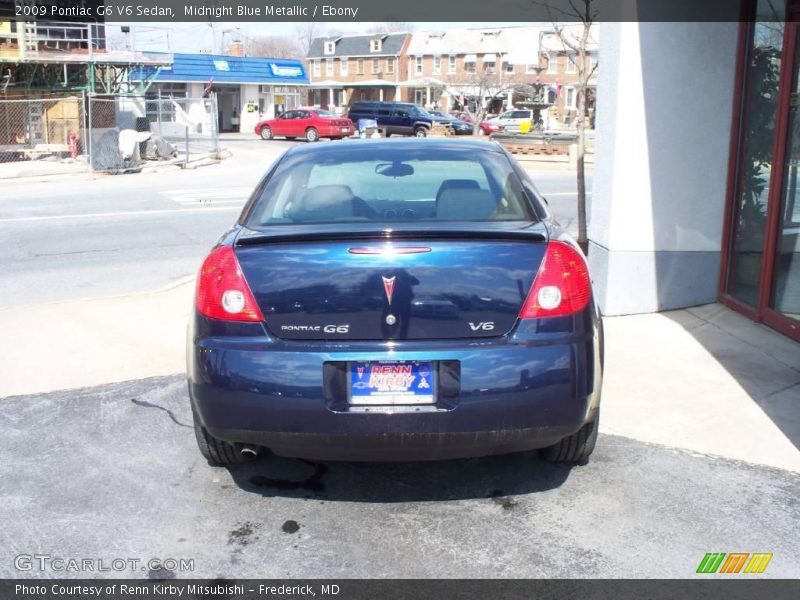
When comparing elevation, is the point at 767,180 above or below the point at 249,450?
above

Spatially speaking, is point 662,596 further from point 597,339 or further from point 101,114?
point 101,114

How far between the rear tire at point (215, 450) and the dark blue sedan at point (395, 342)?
0.33m

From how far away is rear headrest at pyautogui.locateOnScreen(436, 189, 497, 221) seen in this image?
13.2 feet

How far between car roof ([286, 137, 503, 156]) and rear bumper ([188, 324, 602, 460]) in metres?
1.61

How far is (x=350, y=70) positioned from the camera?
80.1m

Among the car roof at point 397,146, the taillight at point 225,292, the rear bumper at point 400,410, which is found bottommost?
the rear bumper at point 400,410

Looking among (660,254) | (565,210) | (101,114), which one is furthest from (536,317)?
(101,114)

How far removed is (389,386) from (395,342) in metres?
0.18

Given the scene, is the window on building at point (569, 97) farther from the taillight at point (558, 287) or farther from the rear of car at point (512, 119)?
the taillight at point (558, 287)

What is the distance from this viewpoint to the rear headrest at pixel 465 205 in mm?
4031

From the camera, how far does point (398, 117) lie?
4231 centimetres

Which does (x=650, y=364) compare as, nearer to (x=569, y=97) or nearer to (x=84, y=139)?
(x=84, y=139)

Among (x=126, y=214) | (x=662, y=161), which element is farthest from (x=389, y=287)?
(x=126, y=214)

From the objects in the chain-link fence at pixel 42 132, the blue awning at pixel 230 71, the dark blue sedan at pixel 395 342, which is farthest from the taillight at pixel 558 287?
the blue awning at pixel 230 71
